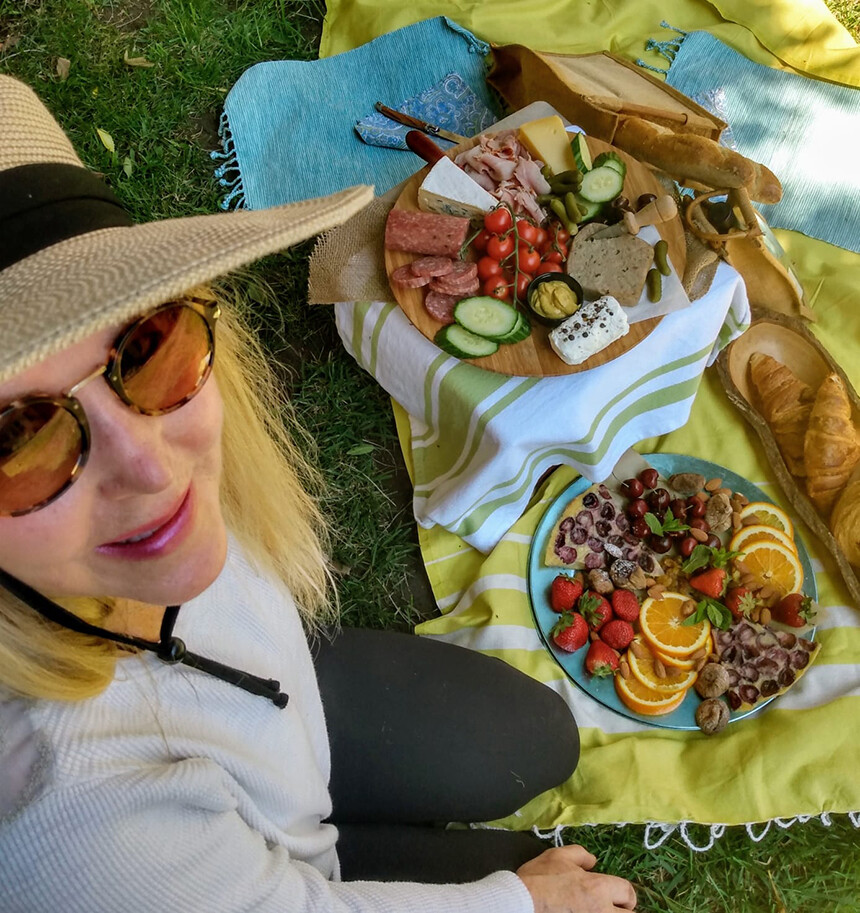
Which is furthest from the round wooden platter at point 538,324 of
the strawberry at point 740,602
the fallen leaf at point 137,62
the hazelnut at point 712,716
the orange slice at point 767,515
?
the fallen leaf at point 137,62

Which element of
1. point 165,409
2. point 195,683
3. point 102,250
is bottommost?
point 195,683

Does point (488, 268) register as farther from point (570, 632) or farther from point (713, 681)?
point (713, 681)

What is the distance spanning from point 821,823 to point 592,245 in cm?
198

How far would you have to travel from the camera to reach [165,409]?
0.96 meters

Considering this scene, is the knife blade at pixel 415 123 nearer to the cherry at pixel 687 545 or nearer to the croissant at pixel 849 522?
the cherry at pixel 687 545

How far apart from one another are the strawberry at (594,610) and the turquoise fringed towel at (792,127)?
1922mm

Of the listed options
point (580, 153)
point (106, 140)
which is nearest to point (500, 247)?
point (580, 153)

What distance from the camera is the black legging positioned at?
176 centimetres

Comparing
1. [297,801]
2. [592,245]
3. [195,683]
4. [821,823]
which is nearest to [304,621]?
[297,801]

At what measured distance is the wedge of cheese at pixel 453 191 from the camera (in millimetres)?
2350

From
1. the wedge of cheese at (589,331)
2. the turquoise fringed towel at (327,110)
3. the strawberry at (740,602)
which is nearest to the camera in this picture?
the wedge of cheese at (589,331)

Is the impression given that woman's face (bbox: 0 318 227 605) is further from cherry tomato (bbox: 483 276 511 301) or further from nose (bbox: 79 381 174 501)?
cherry tomato (bbox: 483 276 511 301)

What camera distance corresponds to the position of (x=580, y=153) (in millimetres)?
2453

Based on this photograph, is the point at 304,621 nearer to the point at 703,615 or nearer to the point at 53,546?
the point at 53,546
